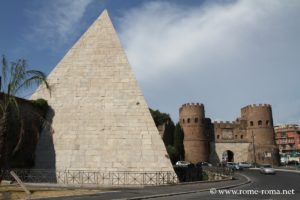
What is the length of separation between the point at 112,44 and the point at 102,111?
4.35 m

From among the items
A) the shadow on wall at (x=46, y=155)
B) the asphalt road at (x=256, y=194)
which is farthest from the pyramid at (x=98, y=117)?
the asphalt road at (x=256, y=194)

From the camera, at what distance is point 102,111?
749 inches

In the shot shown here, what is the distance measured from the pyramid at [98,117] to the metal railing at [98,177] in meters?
0.26

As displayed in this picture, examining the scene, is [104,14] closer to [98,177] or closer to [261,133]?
[98,177]

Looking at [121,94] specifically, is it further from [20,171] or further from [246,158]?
[246,158]

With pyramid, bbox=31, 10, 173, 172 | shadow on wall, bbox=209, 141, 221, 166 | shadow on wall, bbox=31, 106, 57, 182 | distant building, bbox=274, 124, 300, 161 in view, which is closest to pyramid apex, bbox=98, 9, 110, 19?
pyramid, bbox=31, 10, 173, 172

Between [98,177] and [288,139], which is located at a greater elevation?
[288,139]

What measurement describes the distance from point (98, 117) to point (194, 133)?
42.0 metres

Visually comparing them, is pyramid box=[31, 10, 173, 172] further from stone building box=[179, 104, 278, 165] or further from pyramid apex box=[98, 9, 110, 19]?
stone building box=[179, 104, 278, 165]

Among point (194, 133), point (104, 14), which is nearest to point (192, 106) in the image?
point (194, 133)

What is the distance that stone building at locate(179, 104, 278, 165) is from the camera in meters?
58.1

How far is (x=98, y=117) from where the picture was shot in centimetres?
1891

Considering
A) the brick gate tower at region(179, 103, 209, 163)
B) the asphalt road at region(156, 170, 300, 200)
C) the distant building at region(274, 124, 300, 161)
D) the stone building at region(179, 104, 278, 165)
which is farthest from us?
the distant building at region(274, 124, 300, 161)

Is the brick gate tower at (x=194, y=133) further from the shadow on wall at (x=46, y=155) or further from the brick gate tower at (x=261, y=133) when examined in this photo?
the shadow on wall at (x=46, y=155)
